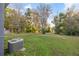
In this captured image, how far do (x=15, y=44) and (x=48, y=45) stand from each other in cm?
24

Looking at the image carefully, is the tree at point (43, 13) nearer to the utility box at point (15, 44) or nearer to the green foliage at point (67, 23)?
the green foliage at point (67, 23)

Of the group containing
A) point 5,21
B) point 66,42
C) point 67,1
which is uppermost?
point 67,1

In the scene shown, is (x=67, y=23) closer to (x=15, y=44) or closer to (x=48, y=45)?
(x=48, y=45)

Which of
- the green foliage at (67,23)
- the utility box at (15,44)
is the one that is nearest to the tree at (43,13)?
the green foliage at (67,23)

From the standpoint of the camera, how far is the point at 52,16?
1075 millimetres

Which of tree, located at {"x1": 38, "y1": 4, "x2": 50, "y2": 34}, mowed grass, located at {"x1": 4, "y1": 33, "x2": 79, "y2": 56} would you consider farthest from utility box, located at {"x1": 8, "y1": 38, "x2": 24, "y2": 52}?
tree, located at {"x1": 38, "y1": 4, "x2": 50, "y2": 34}

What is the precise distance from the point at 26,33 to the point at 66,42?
30 centimetres

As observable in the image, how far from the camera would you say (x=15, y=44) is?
1.06 metres

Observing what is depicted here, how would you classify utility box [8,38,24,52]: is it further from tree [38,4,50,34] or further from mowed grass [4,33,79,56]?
tree [38,4,50,34]

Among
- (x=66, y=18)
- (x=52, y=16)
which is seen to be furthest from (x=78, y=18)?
(x=52, y=16)

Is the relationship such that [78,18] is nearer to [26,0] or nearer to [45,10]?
[45,10]

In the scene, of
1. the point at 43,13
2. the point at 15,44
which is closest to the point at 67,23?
the point at 43,13

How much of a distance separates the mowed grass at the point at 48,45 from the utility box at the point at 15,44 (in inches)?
0.9

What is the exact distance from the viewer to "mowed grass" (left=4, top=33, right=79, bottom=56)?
1061 millimetres
